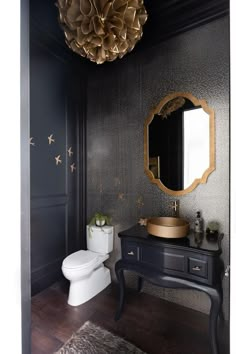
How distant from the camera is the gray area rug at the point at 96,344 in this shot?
1513 mm

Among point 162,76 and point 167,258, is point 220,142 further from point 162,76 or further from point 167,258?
point 167,258

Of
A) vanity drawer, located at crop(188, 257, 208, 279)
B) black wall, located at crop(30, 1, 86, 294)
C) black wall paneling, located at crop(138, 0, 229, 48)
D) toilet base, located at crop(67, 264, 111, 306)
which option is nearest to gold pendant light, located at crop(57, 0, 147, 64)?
black wall paneling, located at crop(138, 0, 229, 48)

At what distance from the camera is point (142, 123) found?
7.75 ft

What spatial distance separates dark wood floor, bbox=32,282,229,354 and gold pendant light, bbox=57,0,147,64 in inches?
89.3

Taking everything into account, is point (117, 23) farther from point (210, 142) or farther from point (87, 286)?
point (87, 286)

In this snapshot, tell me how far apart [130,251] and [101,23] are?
70.9 inches

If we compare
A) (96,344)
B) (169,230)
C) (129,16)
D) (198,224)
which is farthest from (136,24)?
(96,344)

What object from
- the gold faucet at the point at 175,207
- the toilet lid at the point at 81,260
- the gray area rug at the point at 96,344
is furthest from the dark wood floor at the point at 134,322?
the gold faucet at the point at 175,207

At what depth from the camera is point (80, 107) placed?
2852 millimetres

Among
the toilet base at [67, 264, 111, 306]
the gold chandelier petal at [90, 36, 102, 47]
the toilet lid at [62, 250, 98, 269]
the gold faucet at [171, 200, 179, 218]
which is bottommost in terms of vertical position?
the toilet base at [67, 264, 111, 306]

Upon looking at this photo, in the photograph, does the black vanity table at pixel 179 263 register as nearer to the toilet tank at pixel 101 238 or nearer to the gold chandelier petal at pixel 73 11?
the toilet tank at pixel 101 238

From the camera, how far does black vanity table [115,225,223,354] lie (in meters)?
1.46

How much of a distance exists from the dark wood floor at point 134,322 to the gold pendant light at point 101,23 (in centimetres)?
227

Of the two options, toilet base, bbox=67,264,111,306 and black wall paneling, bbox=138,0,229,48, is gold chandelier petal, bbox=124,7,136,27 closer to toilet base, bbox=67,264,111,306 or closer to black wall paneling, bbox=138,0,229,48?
black wall paneling, bbox=138,0,229,48
